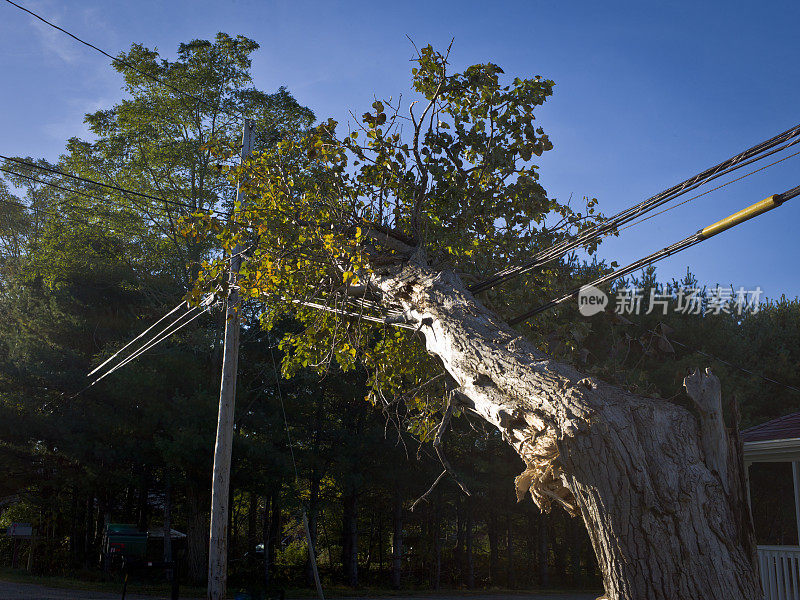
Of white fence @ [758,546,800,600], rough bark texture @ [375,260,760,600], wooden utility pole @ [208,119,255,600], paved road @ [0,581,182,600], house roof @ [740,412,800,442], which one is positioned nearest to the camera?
rough bark texture @ [375,260,760,600]

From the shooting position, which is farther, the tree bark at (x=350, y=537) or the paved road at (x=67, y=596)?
the tree bark at (x=350, y=537)

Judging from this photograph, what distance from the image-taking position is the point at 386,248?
282 inches

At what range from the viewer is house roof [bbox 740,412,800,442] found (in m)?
9.62

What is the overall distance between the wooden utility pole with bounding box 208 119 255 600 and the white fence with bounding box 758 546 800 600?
7.83m

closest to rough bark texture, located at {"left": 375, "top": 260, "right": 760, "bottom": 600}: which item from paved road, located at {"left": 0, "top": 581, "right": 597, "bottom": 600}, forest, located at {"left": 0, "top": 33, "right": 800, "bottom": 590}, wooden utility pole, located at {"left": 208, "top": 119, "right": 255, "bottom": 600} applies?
wooden utility pole, located at {"left": 208, "top": 119, "right": 255, "bottom": 600}

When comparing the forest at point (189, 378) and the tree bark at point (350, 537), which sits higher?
the forest at point (189, 378)

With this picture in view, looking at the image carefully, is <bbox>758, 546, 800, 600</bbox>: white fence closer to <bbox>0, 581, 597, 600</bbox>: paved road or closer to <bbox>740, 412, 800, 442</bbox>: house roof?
<bbox>740, 412, 800, 442</bbox>: house roof

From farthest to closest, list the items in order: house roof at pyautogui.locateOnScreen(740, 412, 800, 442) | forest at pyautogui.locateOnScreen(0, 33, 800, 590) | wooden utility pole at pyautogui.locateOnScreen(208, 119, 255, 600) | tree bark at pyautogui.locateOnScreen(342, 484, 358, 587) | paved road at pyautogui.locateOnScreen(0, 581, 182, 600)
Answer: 1. tree bark at pyautogui.locateOnScreen(342, 484, 358, 587)
2. forest at pyautogui.locateOnScreen(0, 33, 800, 590)
3. paved road at pyautogui.locateOnScreen(0, 581, 182, 600)
4. house roof at pyautogui.locateOnScreen(740, 412, 800, 442)
5. wooden utility pole at pyautogui.locateOnScreen(208, 119, 255, 600)

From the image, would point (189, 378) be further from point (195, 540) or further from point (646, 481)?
point (646, 481)

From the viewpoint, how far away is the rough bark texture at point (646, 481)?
330cm

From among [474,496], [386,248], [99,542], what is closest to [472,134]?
[386,248]

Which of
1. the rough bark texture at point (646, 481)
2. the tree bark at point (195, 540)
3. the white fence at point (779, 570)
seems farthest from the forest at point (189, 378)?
the rough bark texture at point (646, 481)

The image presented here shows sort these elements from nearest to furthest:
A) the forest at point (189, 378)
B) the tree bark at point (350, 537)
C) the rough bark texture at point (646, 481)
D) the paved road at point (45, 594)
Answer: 1. the rough bark texture at point (646, 481)
2. the paved road at point (45, 594)
3. the forest at point (189, 378)
4. the tree bark at point (350, 537)

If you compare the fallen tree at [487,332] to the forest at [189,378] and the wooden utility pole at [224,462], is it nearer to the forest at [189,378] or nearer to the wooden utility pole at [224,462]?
the wooden utility pole at [224,462]
